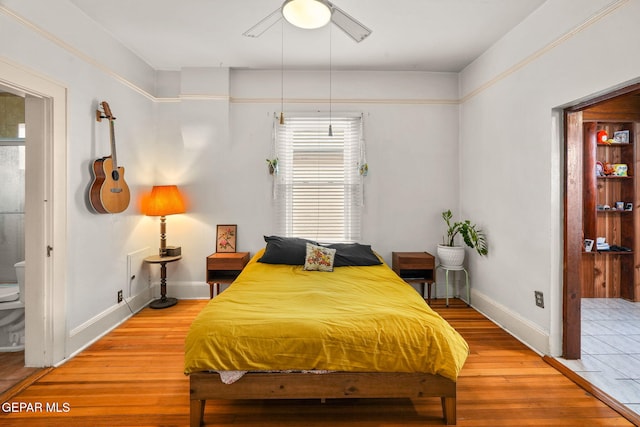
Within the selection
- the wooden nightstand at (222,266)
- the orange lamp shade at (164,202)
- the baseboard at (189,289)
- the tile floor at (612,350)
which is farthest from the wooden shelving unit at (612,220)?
the orange lamp shade at (164,202)

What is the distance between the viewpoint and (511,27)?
302cm

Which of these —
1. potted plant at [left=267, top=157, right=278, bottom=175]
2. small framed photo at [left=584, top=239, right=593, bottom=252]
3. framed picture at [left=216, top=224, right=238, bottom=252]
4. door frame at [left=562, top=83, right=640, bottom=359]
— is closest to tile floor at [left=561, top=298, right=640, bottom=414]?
door frame at [left=562, top=83, right=640, bottom=359]

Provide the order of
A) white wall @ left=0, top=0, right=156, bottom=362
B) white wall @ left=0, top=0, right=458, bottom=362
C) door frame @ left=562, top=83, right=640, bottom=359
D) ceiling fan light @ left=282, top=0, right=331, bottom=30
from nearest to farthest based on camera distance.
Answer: ceiling fan light @ left=282, top=0, right=331, bottom=30 < white wall @ left=0, top=0, right=156, bottom=362 < door frame @ left=562, top=83, right=640, bottom=359 < white wall @ left=0, top=0, right=458, bottom=362

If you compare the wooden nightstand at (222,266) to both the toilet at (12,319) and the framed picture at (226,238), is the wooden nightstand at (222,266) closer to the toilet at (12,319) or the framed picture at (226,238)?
the framed picture at (226,238)

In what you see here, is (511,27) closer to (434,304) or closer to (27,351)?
(434,304)

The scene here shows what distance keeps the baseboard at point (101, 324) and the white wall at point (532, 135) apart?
3.90m

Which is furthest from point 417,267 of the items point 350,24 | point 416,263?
point 350,24

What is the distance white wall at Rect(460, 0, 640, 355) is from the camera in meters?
2.17

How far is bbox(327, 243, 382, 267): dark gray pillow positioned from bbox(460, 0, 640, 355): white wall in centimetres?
130

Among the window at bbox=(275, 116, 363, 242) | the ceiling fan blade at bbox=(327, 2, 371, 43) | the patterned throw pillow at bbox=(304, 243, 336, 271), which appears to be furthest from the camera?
the window at bbox=(275, 116, 363, 242)

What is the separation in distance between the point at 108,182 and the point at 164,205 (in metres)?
0.73

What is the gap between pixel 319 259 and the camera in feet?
10.8

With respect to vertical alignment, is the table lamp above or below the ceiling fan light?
below

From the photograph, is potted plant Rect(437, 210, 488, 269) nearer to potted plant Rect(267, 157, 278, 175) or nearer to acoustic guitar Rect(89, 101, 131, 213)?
potted plant Rect(267, 157, 278, 175)
